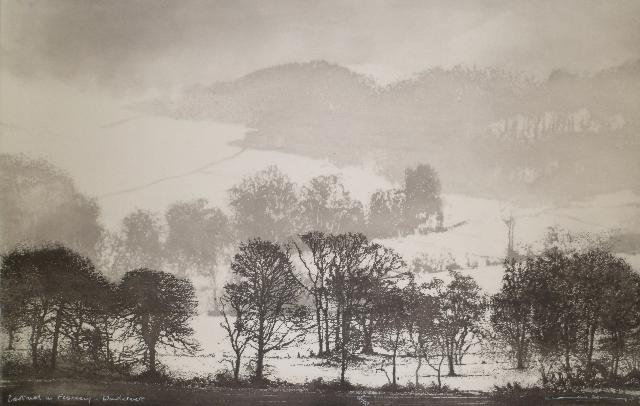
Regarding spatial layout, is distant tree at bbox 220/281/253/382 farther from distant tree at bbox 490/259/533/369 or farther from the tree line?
distant tree at bbox 490/259/533/369

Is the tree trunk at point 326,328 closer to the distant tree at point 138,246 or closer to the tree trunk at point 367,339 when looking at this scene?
the tree trunk at point 367,339

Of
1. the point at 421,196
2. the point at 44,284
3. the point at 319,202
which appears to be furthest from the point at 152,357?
the point at 421,196

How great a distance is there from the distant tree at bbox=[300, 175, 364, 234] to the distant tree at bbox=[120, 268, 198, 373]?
2.39 metres

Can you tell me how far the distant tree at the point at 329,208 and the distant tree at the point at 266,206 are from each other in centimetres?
21

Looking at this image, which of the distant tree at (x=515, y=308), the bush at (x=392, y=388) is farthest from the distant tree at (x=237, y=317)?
the distant tree at (x=515, y=308)

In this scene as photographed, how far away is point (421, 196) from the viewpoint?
12773 millimetres

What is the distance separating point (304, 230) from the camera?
1284 cm

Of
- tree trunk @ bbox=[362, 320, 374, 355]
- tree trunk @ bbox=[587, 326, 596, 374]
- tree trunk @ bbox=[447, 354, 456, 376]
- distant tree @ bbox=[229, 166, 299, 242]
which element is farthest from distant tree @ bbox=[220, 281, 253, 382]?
tree trunk @ bbox=[587, 326, 596, 374]

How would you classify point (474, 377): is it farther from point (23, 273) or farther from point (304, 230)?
point (23, 273)

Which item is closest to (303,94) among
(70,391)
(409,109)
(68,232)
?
(409,109)

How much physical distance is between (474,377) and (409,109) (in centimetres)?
468

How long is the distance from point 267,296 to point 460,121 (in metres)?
4.49

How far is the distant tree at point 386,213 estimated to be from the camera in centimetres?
1266

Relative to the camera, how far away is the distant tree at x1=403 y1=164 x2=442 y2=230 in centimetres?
1270
